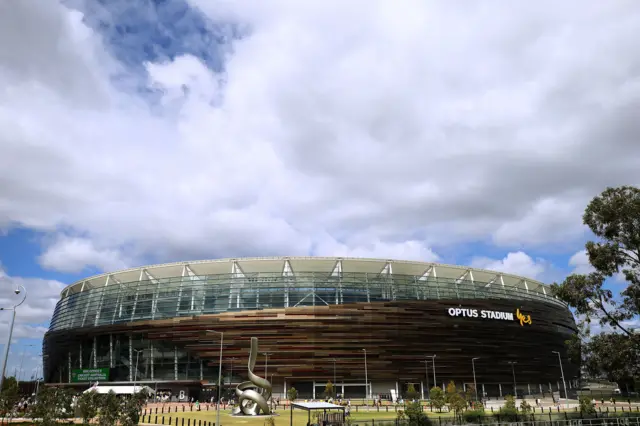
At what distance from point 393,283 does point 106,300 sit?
201 feet

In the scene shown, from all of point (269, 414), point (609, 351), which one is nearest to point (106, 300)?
point (269, 414)

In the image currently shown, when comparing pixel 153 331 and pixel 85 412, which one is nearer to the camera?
pixel 85 412

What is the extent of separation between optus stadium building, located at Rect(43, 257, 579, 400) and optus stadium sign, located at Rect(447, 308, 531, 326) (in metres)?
0.23

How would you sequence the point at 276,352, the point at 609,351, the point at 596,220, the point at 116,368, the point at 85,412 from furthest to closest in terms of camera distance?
the point at 116,368
the point at 276,352
the point at 85,412
the point at 596,220
the point at 609,351

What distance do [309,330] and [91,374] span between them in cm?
4240

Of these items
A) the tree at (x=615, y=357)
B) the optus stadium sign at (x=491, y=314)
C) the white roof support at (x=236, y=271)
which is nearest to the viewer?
the tree at (x=615, y=357)

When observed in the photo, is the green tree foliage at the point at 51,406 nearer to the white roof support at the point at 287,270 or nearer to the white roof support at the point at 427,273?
the white roof support at the point at 287,270

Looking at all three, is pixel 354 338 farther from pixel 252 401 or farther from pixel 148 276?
pixel 148 276

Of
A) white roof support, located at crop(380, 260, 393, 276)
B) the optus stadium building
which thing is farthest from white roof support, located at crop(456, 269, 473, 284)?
white roof support, located at crop(380, 260, 393, 276)

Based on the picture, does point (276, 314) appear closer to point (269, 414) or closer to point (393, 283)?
point (393, 283)

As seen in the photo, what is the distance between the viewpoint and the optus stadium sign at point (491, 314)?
87.9 meters

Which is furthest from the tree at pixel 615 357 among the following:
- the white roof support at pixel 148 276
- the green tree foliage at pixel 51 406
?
the white roof support at pixel 148 276

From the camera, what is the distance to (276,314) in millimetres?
81625

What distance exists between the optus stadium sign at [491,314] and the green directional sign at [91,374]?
218ft
